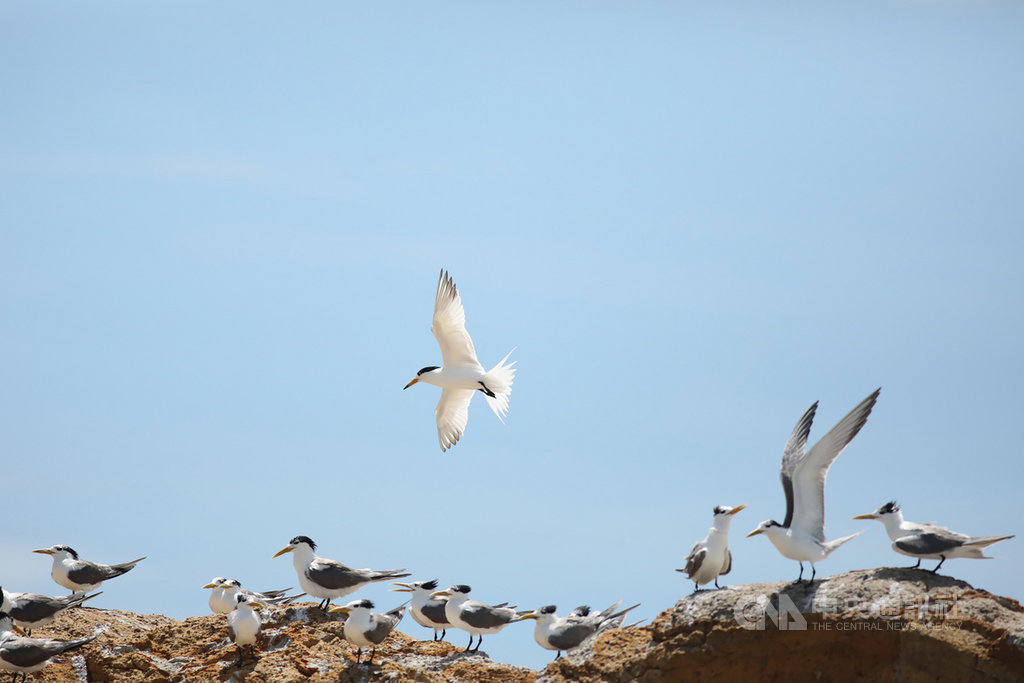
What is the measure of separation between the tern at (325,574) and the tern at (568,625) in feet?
6.83

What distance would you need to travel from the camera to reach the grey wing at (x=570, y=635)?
1385 cm

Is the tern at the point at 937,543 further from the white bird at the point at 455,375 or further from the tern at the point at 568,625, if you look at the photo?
the white bird at the point at 455,375

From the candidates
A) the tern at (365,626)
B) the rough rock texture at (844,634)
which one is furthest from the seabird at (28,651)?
the rough rock texture at (844,634)

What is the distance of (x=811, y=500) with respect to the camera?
1190 cm

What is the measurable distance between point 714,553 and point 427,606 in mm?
4219

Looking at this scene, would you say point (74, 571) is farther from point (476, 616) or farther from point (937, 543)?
point (937, 543)

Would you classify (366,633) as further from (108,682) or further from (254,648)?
(108,682)

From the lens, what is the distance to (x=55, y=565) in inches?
693

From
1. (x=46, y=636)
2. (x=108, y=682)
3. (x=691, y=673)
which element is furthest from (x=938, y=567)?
(x=46, y=636)

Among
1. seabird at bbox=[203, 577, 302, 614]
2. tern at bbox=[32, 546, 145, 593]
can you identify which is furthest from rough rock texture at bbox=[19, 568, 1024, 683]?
tern at bbox=[32, 546, 145, 593]

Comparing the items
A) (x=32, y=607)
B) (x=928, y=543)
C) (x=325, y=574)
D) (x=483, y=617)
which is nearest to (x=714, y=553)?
(x=928, y=543)

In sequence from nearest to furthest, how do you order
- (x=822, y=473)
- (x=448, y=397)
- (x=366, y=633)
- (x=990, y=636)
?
1. (x=990, y=636)
2. (x=822, y=473)
3. (x=366, y=633)
4. (x=448, y=397)

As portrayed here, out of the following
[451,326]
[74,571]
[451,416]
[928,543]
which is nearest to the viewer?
[928,543]

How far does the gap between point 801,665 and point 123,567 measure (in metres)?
11.0
